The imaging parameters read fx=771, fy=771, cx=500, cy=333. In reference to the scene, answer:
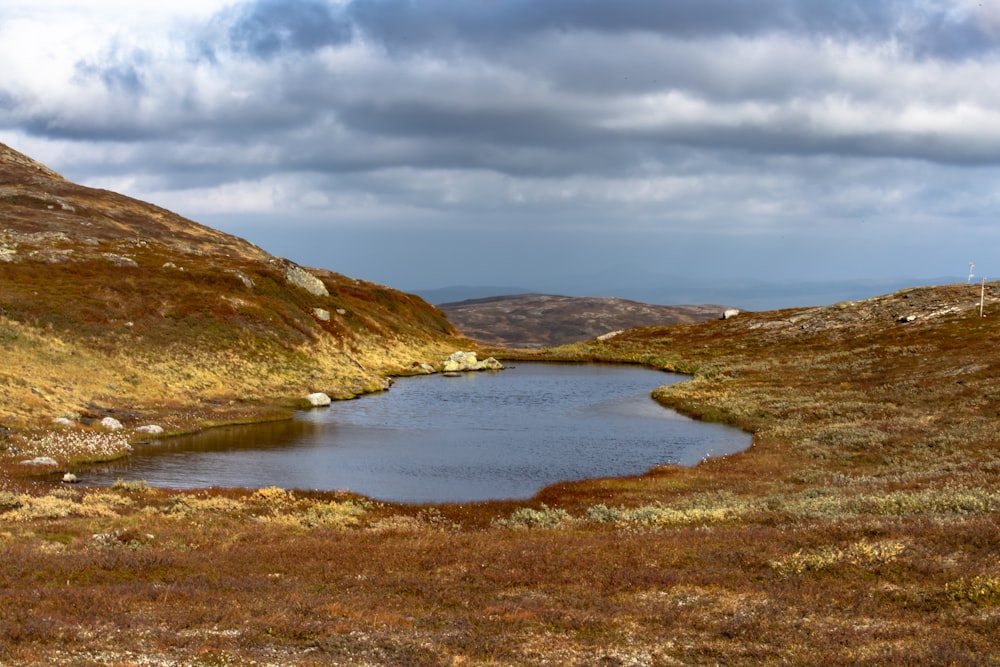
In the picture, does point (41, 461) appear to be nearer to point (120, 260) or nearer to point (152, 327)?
point (152, 327)

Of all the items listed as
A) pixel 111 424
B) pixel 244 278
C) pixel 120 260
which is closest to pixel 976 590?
pixel 111 424

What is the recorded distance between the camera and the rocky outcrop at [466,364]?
124931 millimetres

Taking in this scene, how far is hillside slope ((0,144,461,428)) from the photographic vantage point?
219ft

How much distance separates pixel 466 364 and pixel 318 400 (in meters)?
49.0

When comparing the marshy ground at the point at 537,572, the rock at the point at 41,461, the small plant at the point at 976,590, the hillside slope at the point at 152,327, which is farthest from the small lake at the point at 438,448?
the small plant at the point at 976,590

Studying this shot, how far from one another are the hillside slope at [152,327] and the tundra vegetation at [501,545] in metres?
0.46

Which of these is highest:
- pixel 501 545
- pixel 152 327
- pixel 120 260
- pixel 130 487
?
pixel 120 260

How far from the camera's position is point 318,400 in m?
80.6

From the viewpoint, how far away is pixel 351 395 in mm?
88438

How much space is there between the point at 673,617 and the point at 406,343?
116 m

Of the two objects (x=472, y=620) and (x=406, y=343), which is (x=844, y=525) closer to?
(x=472, y=620)

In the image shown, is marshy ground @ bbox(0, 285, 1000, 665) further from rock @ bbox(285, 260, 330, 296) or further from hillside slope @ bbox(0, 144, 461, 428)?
rock @ bbox(285, 260, 330, 296)

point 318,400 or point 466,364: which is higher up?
point 466,364

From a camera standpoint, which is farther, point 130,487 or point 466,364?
point 466,364
